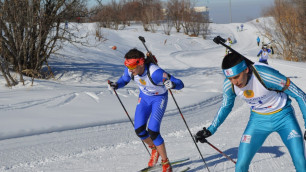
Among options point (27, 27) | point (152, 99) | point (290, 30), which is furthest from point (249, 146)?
point (290, 30)

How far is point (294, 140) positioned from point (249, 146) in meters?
0.42

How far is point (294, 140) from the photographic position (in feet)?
10.9

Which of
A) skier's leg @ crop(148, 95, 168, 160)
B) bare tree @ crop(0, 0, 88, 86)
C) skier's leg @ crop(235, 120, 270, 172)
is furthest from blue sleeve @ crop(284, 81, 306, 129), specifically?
bare tree @ crop(0, 0, 88, 86)

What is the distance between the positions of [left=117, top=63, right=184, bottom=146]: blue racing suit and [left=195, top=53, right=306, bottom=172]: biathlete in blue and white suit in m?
1.10

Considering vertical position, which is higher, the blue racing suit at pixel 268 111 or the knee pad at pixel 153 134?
the blue racing suit at pixel 268 111

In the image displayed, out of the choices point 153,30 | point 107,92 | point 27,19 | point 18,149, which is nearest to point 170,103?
point 107,92

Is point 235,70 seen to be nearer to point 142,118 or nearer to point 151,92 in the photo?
point 151,92

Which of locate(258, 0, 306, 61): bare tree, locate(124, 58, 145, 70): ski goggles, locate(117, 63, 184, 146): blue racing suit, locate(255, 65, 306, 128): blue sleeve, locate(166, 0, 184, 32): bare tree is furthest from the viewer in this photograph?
locate(166, 0, 184, 32): bare tree

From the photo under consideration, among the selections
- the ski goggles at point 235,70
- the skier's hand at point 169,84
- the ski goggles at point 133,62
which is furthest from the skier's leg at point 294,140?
the ski goggles at point 133,62

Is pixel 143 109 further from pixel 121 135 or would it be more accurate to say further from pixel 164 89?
pixel 121 135

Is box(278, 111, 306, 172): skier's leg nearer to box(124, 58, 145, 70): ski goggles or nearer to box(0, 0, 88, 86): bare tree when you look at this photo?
box(124, 58, 145, 70): ski goggles

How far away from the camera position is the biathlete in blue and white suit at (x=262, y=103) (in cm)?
321

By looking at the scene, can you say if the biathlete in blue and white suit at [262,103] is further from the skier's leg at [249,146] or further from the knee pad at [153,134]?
the knee pad at [153,134]

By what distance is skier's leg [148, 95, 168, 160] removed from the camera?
15.1 feet
